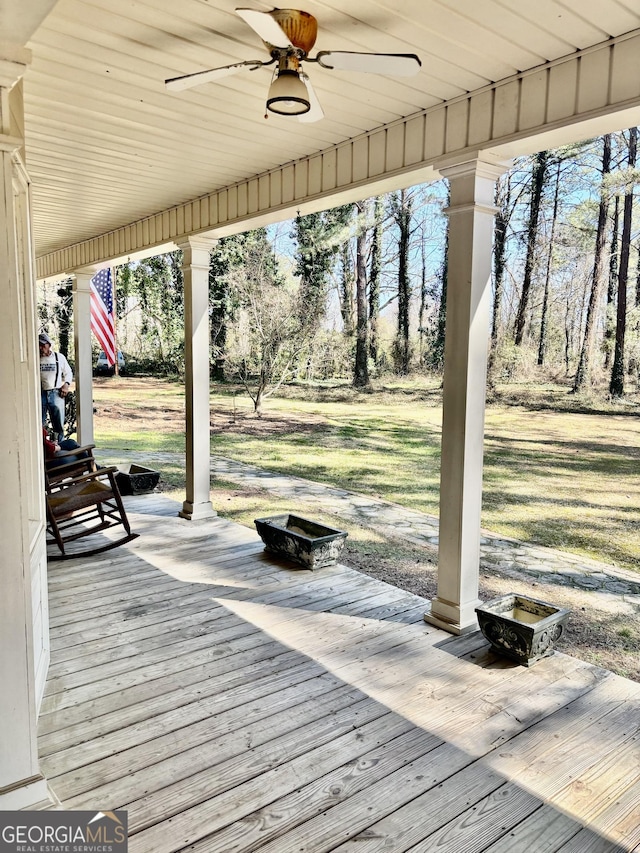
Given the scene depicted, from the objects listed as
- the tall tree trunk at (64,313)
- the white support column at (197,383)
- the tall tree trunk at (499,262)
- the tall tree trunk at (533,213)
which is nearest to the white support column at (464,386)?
the white support column at (197,383)

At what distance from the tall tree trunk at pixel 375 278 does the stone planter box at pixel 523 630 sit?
897 centimetres

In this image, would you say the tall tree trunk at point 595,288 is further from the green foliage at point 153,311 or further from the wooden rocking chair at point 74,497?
the green foliage at point 153,311

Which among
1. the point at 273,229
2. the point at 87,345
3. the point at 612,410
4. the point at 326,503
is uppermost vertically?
the point at 273,229

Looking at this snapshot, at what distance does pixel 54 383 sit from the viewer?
6.52 meters

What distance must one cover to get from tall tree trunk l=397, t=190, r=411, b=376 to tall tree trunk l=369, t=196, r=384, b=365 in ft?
1.36

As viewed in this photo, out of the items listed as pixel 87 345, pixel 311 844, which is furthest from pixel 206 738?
pixel 87 345

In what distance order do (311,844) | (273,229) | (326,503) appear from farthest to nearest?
(273,229)
(326,503)
(311,844)

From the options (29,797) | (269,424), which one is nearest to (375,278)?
(269,424)

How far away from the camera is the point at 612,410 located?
859cm

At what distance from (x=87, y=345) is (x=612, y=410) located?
7.30 m

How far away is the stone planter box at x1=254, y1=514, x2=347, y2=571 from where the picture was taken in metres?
4.05

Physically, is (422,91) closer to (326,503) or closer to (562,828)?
(562,828)

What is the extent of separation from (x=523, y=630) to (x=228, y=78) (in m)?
2.86

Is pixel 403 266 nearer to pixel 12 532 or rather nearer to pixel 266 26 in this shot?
pixel 266 26
